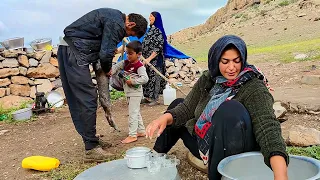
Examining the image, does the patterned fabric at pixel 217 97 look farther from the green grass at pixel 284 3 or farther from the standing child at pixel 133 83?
the green grass at pixel 284 3

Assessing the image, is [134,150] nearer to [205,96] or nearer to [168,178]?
[168,178]

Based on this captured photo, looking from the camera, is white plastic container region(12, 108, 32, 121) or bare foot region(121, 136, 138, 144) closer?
bare foot region(121, 136, 138, 144)

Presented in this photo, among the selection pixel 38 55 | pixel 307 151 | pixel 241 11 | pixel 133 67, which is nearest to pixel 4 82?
pixel 38 55

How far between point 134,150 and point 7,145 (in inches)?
107

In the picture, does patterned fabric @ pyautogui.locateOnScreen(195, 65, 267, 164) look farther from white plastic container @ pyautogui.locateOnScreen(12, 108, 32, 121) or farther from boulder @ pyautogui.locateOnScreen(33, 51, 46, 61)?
boulder @ pyautogui.locateOnScreen(33, 51, 46, 61)

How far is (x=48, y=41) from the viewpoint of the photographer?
25.7 ft

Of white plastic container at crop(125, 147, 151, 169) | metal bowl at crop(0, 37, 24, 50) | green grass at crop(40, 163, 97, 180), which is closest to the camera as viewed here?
white plastic container at crop(125, 147, 151, 169)

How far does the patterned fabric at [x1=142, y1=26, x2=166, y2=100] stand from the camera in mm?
6375

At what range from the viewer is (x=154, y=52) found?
6328 millimetres

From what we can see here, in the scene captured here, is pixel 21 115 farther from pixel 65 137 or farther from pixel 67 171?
pixel 67 171

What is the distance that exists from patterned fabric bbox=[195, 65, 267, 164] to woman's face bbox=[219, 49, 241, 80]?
3cm

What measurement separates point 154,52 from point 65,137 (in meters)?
2.37

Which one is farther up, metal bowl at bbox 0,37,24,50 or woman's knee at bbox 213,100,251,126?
woman's knee at bbox 213,100,251,126

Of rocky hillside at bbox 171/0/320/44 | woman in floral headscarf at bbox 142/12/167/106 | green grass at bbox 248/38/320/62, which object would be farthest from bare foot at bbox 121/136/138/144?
rocky hillside at bbox 171/0/320/44
